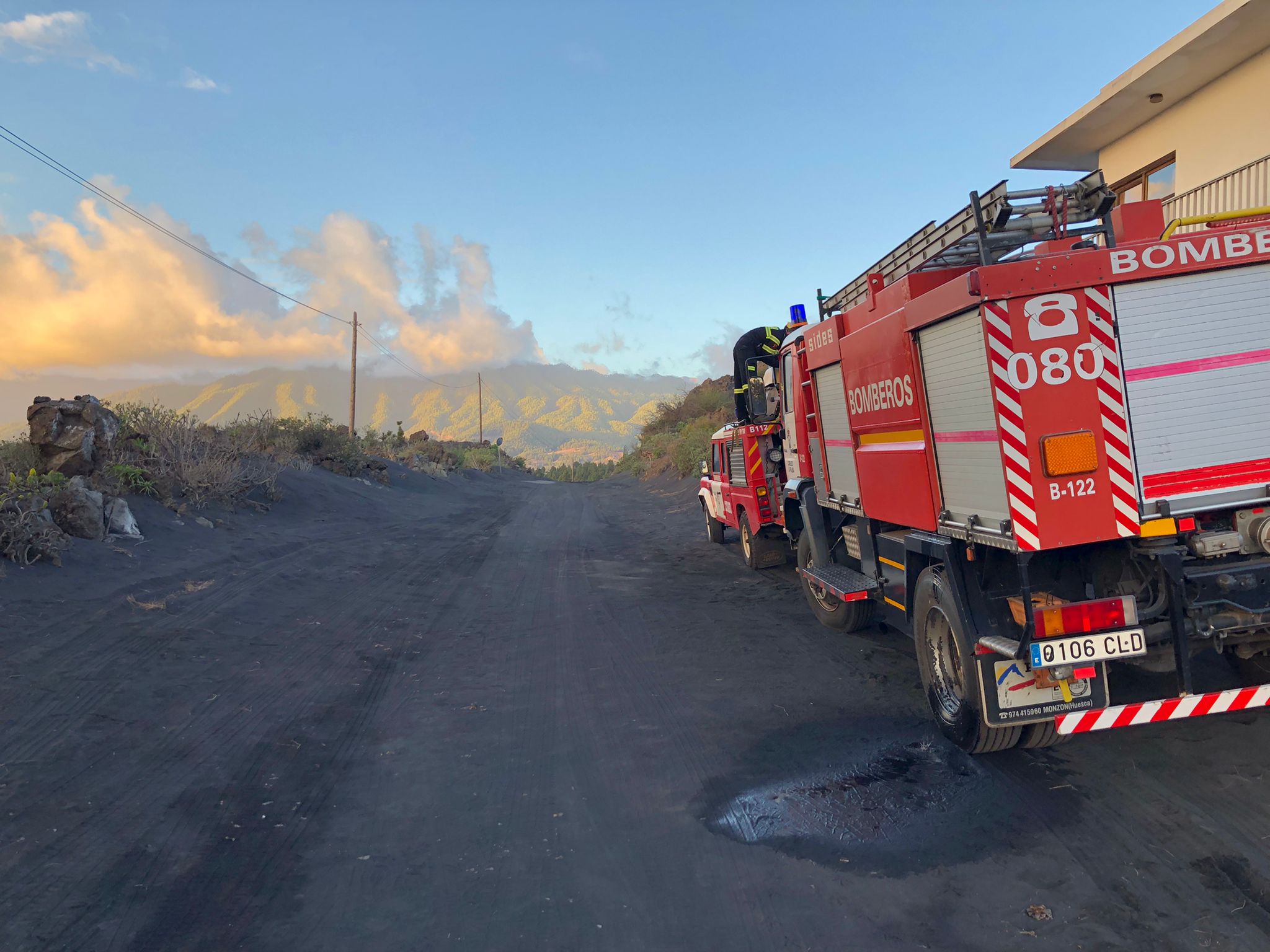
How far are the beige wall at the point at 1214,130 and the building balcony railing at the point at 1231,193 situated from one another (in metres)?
0.20

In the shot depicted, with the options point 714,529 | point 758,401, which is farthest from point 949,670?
point 714,529

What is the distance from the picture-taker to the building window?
13016 millimetres

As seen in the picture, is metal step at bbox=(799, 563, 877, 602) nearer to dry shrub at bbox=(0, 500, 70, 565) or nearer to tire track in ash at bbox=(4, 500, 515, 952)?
tire track in ash at bbox=(4, 500, 515, 952)

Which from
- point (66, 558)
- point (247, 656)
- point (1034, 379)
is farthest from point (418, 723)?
point (66, 558)

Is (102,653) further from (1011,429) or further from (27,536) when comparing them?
(1011,429)

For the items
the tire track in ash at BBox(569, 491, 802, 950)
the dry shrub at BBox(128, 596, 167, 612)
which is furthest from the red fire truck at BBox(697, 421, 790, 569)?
the dry shrub at BBox(128, 596, 167, 612)

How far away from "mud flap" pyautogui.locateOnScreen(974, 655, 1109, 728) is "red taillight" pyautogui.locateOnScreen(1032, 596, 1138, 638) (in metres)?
0.25

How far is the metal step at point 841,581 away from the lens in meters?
6.70

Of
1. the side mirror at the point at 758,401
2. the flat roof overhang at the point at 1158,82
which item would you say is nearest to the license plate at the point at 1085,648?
the side mirror at the point at 758,401

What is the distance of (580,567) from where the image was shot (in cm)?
1320

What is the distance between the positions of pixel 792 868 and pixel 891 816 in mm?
764

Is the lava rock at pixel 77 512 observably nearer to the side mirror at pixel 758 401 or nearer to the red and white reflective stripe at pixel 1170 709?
the side mirror at pixel 758 401

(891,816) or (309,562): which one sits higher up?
(309,562)

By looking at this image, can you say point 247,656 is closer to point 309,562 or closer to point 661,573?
point 309,562
